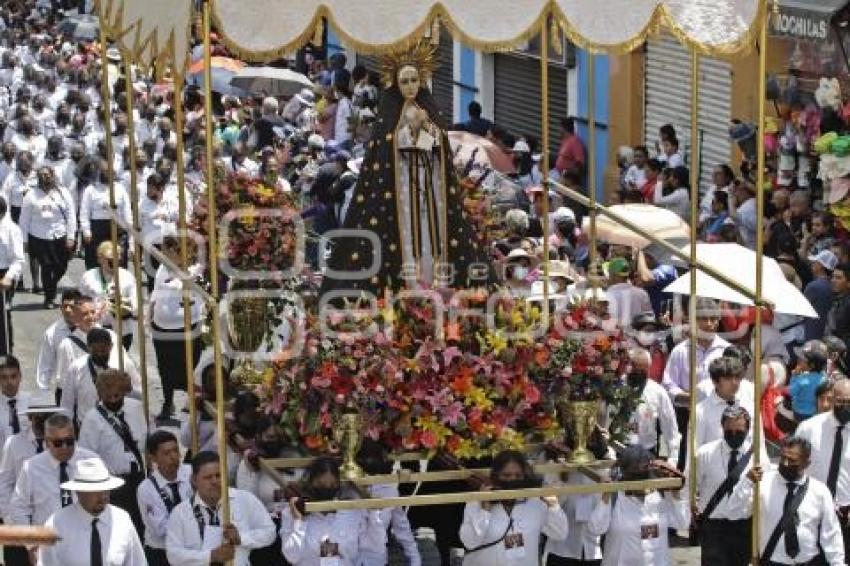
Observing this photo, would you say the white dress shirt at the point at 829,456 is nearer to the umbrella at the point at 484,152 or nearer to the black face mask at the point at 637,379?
the black face mask at the point at 637,379

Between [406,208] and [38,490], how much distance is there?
2.55 metres

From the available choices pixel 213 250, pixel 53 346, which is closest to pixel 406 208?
pixel 213 250

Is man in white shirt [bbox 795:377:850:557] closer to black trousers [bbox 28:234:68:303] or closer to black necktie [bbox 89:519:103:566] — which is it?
black necktie [bbox 89:519:103:566]

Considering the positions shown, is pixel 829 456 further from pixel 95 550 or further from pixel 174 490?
pixel 95 550

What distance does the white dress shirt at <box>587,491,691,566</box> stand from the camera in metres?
11.9

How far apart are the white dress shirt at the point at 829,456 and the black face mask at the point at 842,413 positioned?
0.11 feet

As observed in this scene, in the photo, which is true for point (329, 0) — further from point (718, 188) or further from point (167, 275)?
point (718, 188)

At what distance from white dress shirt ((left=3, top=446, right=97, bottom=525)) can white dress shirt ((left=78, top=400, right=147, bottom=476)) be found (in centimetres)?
70

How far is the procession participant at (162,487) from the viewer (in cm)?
1184

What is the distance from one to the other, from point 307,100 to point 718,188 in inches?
383

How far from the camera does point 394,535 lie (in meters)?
12.2

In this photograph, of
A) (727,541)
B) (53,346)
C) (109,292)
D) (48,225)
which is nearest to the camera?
(727,541)

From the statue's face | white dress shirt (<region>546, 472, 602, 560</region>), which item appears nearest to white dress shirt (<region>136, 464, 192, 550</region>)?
white dress shirt (<region>546, 472, 602, 560</region>)

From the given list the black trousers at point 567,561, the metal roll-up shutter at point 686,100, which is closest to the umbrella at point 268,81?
the metal roll-up shutter at point 686,100
